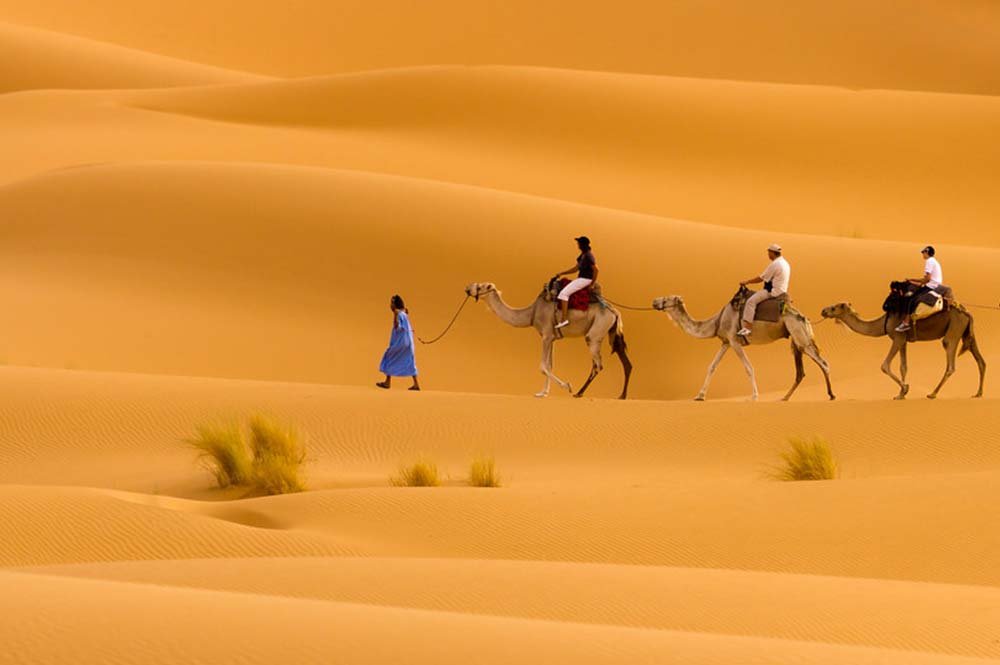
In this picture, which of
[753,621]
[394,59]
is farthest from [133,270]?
[394,59]

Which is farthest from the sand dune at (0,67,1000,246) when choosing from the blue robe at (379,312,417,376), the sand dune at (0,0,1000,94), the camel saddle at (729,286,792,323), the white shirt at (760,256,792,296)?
the white shirt at (760,256,792,296)

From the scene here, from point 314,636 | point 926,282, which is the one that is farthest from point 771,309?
point 314,636

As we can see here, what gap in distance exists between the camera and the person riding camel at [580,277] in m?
20.4

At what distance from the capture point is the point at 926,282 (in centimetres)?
1934

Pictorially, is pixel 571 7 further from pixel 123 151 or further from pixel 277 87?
pixel 123 151

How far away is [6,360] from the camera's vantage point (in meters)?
24.9

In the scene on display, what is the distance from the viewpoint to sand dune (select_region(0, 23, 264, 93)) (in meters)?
55.9

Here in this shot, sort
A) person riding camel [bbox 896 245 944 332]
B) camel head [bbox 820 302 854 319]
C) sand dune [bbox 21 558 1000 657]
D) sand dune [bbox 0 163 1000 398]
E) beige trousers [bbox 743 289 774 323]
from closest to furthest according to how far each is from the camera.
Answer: sand dune [bbox 21 558 1000 657]
person riding camel [bbox 896 245 944 332]
beige trousers [bbox 743 289 774 323]
camel head [bbox 820 302 854 319]
sand dune [bbox 0 163 1000 398]

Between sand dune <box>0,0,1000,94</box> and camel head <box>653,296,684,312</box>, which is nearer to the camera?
camel head <box>653,296,684,312</box>

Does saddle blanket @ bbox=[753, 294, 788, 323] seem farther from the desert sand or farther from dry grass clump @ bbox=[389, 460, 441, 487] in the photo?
dry grass clump @ bbox=[389, 460, 441, 487]

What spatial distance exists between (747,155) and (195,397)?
28146 mm

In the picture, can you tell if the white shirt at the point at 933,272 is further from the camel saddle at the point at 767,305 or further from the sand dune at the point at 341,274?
the sand dune at the point at 341,274

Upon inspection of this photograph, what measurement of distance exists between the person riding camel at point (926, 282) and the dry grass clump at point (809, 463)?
3053mm

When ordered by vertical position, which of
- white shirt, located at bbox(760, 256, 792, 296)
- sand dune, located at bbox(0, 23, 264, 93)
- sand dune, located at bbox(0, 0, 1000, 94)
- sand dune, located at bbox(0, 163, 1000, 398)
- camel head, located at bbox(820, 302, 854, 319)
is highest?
sand dune, located at bbox(0, 0, 1000, 94)
